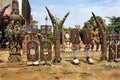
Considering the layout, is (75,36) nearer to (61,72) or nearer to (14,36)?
(61,72)

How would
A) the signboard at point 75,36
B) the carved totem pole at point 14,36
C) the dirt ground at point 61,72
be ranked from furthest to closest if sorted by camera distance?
the signboard at point 75,36, the carved totem pole at point 14,36, the dirt ground at point 61,72

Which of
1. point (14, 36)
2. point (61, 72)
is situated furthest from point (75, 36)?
point (14, 36)

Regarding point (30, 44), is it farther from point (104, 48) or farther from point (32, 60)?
point (104, 48)

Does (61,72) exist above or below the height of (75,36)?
below

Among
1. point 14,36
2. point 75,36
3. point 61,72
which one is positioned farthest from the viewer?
point 75,36

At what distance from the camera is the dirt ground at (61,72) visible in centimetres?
1648

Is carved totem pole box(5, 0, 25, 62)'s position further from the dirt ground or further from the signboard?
Result: the signboard

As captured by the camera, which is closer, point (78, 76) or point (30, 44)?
point (78, 76)

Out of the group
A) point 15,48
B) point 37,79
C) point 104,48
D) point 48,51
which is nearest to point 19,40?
point 15,48

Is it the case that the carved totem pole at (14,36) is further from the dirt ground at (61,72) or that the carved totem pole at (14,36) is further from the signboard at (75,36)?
the signboard at (75,36)

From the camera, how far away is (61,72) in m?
17.2

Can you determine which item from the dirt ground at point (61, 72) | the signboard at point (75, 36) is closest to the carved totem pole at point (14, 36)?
the dirt ground at point (61, 72)

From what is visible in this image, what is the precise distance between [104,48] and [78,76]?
435 cm

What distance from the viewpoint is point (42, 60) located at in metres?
18.4
